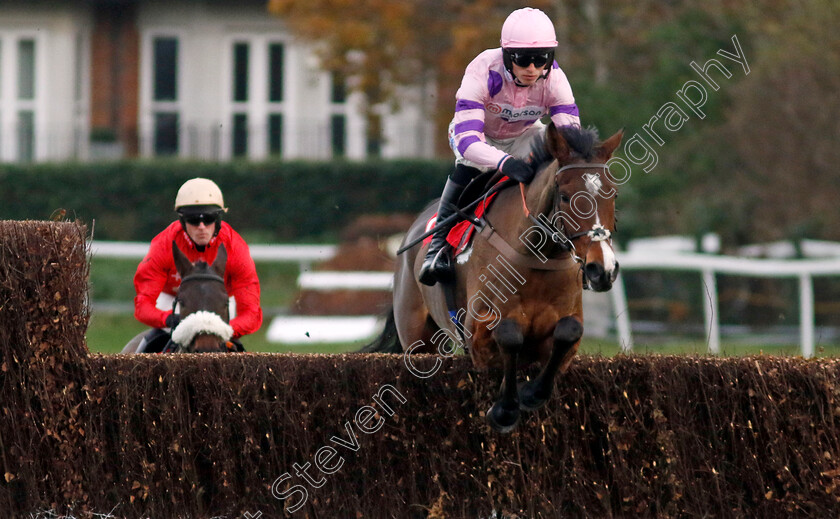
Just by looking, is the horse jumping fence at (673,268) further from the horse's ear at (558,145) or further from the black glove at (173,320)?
the horse's ear at (558,145)

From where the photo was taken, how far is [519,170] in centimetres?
493

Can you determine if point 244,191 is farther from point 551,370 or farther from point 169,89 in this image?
point 551,370

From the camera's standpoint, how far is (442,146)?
68.6 ft

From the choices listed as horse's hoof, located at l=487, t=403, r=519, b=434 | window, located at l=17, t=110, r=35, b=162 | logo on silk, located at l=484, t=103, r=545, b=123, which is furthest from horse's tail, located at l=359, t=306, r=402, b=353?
window, located at l=17, t=110, r=35, b=162

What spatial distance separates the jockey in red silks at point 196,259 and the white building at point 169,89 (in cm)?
1460

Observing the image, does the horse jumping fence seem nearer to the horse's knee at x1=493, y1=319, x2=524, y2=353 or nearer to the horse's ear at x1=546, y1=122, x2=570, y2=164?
the horse's knee at x1=493, y1=319, x2=524, y2=353

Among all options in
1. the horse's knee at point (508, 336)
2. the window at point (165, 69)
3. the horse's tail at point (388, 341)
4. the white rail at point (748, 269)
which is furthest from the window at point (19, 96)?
the horse's knee at point (508, 336)

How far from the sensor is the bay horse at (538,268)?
4359 mm

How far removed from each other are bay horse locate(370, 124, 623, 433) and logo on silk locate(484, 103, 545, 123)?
1.30 feet

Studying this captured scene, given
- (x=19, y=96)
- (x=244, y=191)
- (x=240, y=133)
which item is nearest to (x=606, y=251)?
(x=244, y=191)

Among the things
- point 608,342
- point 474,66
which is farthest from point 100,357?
point 608,342

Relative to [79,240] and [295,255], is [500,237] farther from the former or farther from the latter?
[295,255]

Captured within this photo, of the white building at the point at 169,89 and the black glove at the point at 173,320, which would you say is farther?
the white building at the point at 169,89

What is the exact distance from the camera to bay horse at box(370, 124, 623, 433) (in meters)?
4.36
